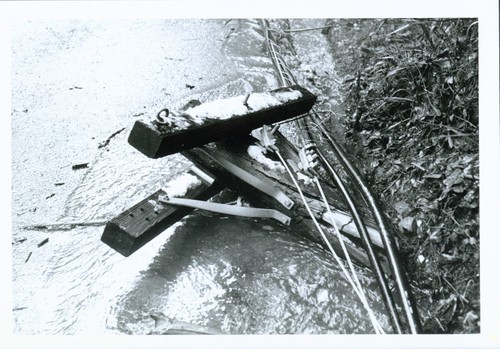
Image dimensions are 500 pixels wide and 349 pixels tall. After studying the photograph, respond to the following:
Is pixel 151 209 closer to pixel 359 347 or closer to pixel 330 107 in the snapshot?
pixel 359 347

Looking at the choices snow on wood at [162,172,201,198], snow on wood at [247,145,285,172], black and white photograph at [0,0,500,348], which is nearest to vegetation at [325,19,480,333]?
black and white photograph at [0,0,500,348]

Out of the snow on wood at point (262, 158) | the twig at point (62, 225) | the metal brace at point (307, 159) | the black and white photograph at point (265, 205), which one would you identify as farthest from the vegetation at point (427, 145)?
the twig at point (62, 225)

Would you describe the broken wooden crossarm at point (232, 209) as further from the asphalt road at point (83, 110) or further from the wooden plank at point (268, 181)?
the asphalt road at point (83, 110)

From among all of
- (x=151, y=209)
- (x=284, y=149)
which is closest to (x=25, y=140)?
(x=151, y=209)

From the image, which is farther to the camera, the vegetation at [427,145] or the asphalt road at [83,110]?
the asphalt road at [83,110]

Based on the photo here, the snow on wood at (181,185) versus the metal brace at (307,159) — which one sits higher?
the metal brace at (307,159)
